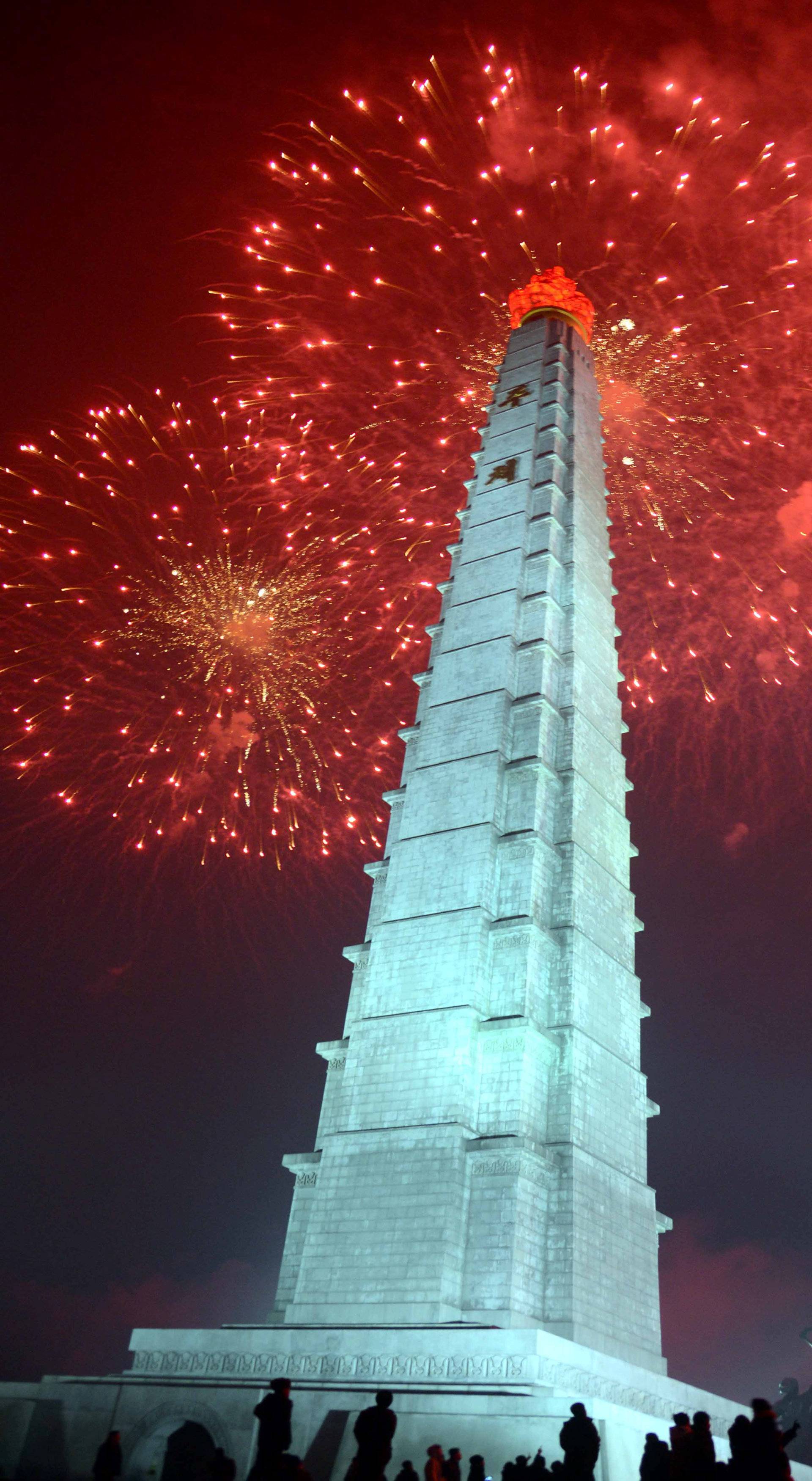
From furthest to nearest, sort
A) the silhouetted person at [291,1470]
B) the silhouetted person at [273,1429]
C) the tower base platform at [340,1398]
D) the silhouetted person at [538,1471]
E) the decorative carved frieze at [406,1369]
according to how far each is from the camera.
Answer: the decorative carved frieze at [406,1369] < the tower base platform at [340,1398] < the silhouetted person at [538,1471] < the silhouetted person at [273,1429] < the silhouetted person at [291,1470]

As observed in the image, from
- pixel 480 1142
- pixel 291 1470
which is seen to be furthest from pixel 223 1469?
pixel 480 1142

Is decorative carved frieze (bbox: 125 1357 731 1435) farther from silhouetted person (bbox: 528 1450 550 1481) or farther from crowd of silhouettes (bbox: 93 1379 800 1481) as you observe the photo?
crowd of silhouettes (bbox: 93 1379 800 1481)

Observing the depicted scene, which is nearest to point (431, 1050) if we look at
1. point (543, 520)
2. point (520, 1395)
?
point (520, 1395)

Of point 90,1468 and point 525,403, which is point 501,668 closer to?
point 525,403

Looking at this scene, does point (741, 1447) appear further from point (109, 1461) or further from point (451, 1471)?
point (109, 1461)

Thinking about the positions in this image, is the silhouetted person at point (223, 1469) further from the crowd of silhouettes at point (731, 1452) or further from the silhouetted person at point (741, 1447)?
the silhouetted person at point (741, 1447)

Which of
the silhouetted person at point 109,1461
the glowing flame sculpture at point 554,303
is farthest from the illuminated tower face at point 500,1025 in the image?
the glowing flame sculpture at point 554,303
